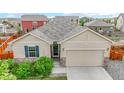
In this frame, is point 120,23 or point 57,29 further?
point 57,29

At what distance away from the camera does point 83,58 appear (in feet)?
17.7

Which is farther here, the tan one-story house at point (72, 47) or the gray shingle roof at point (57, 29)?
the gray shingle roof at point (57, 29)

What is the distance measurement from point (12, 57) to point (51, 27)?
2.10m

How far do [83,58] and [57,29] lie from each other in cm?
188

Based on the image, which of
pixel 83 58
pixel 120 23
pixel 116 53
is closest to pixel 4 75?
pixel 120 23

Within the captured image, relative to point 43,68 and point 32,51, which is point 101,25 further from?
point 32,51

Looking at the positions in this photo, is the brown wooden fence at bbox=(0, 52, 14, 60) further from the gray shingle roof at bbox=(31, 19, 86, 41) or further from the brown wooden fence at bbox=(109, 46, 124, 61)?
the brown wooden fence at bbox=(109, 46, 124, 61)

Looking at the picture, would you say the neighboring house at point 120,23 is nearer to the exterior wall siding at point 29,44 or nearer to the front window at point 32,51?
the exterior wall siding at point 29,44

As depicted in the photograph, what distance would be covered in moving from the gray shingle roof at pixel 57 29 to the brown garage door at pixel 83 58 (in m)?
0.83

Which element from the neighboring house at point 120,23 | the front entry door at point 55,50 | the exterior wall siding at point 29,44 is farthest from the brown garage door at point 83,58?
the neighboring house at point 120,23

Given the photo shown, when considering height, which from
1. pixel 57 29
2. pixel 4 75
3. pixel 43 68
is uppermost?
pixel 57 29

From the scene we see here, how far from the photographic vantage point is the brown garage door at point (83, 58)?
5.41 m
